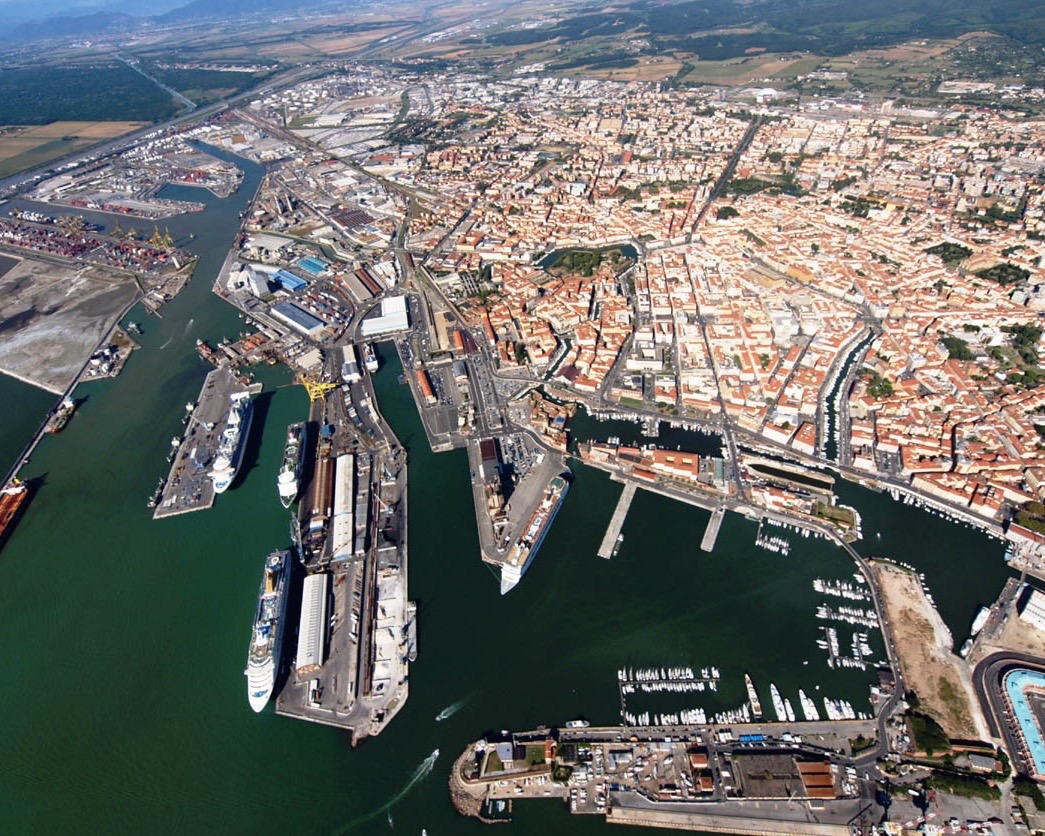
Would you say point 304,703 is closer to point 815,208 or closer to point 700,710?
point 700,710

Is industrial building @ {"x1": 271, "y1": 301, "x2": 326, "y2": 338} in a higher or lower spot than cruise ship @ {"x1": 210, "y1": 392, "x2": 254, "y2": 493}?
higher

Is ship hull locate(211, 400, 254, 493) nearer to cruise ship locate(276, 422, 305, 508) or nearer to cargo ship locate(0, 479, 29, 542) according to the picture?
cruise ship locate(276, 422, 305, 508)

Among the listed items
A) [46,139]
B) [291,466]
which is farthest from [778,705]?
[46,139]

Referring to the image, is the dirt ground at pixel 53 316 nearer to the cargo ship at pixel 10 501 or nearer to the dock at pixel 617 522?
the cargo ship at pixel 10 501

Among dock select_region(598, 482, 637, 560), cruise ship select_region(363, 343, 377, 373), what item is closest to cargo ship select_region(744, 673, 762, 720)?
dock select_region(598, 482, 637, 560)

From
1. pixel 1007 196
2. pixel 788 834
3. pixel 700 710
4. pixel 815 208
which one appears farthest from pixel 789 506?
pixel 1007 196

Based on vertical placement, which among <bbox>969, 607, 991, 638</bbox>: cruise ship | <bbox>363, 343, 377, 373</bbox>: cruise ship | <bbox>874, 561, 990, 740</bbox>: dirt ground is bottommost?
<bbox>874, 561, 990, 740</bbox>: dirt ground
